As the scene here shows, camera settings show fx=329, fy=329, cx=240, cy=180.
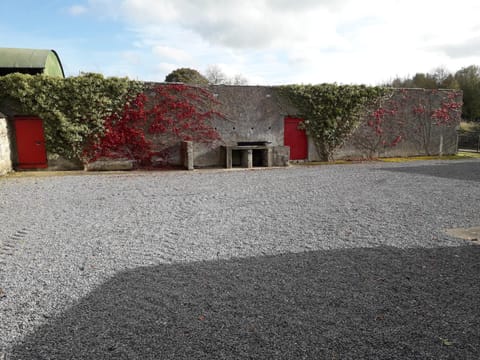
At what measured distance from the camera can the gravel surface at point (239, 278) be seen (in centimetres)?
253

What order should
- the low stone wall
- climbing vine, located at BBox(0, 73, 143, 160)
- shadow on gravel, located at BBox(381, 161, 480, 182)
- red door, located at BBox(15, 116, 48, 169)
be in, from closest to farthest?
shadow on gravel, located at BBox(381, 161, 480, 182) < the low stone wall < climbing vine, located at BBox(0, 73, 143, 160) < red door, located at BBox(15, 116, 48, 169)

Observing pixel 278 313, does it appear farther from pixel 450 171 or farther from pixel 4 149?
pixel 4 149

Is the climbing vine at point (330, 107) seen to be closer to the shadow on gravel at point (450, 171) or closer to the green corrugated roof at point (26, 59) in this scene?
the shadow on gravel at point (450, 171)

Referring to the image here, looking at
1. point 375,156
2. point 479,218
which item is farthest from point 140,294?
point 375,156

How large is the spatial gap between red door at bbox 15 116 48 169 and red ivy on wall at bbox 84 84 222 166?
1613mm

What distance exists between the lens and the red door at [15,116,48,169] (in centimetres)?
1198

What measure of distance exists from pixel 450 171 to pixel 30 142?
1534cm

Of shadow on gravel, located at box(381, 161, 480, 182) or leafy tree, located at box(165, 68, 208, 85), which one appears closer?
shadow on gravel, located at box(381, 161, 480, 182)

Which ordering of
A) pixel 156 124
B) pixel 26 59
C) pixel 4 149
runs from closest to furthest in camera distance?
pixel 4 149
pixel 156 124
pixel 26 59

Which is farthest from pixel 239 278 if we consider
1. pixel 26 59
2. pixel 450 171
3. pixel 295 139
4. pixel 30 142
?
pixel 26 59

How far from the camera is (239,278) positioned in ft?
11.9

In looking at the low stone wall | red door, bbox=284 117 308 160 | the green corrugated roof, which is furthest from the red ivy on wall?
the green corrugated roof

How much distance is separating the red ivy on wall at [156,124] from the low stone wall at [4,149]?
2495mm

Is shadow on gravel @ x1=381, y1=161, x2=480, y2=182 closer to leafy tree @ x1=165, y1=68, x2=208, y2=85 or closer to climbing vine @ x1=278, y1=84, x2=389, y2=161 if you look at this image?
climbing vine @ x1=278, y1=84, x2=389, y2=161
